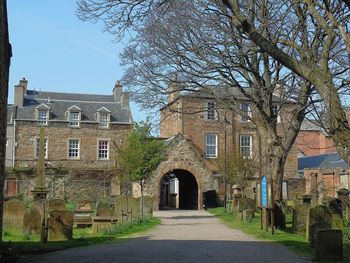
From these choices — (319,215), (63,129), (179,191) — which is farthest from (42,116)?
(319,215)

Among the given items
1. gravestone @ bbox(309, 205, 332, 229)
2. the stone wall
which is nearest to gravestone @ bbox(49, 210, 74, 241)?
gravestone @ bbox(309, 205, 332, 229)

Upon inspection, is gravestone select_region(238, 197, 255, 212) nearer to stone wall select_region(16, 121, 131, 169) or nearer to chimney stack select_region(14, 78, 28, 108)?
stone wall select_region(16, 121, 131, 169)

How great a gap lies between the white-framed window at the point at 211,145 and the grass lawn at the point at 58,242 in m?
24.2

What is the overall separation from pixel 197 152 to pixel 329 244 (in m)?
27.6

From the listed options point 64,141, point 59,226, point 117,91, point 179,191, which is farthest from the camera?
point 117,91

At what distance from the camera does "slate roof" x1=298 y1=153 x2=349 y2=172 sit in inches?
1949

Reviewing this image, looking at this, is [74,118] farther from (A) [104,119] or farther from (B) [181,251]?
(B) [181,251]

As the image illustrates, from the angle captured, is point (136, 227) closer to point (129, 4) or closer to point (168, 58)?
point (168, 58)

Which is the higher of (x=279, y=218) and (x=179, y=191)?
(x=179, y=191)

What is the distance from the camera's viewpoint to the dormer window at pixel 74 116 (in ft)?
159

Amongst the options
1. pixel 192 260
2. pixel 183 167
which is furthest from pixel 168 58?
pixel 183 167

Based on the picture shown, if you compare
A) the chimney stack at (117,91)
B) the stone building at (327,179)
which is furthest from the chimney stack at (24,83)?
the stone building at (327,179)

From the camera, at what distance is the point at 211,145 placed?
153 ft

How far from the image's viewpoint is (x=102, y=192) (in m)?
39.1
